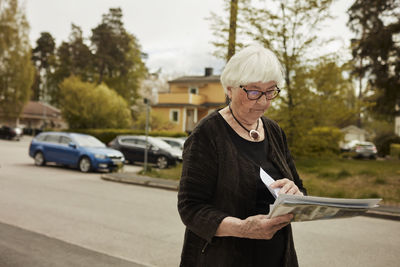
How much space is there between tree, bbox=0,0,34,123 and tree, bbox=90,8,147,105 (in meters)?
10.2

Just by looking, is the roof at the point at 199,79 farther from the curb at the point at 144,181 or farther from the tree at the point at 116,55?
the curb at the point at 144,181

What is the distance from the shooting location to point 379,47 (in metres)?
16.7

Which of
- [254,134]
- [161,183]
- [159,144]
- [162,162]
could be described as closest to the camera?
[254,134]

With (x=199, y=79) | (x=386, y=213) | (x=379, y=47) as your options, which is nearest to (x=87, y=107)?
(x=199, y=79)

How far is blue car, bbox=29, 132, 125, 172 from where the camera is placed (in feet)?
52.4

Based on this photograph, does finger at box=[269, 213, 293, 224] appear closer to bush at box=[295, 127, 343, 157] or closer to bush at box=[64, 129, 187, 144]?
bush at box=[295, 127, 343, 157]

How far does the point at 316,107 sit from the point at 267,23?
141 inches

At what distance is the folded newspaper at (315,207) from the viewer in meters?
1.50

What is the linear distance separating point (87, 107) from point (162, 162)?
66.2ft

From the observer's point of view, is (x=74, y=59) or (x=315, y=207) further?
(x=74, y=59)

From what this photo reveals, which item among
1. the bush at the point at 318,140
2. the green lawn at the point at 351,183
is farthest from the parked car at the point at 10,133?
the bush at the point at 318,140

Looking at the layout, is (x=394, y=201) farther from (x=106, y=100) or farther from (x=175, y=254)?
(x=106, y=100)

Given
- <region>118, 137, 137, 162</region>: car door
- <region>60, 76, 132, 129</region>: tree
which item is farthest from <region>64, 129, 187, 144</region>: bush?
<region>118, 137, 137, 162</region>: car door

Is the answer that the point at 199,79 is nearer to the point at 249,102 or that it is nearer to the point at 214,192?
the point at 249,102
